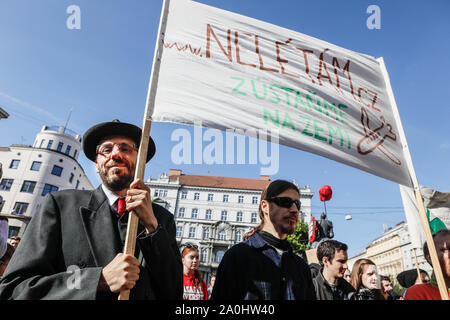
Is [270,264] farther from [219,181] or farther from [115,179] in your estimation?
[219,181]

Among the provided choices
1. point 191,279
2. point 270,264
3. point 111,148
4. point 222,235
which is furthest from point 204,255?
point 111,148

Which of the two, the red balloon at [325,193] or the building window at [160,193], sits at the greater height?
the building window at [160,193]

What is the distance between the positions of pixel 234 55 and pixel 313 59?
0.91 meters

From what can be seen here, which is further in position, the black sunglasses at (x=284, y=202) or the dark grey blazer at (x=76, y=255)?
the black sunglasses at (x=284, y=202)

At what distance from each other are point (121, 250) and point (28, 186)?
42250mm

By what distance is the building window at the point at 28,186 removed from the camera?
34.9 meters

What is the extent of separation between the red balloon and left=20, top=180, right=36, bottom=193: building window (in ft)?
130

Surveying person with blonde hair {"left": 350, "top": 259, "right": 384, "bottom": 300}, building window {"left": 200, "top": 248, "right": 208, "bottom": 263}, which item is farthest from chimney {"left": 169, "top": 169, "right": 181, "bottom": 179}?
person with blonde hair {"left": 350, "top": 259, "right": 384, "bottom": 300}

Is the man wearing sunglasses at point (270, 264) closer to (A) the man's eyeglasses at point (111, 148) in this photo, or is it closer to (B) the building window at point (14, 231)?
(A) the man's eyeglasses at point (111, 148)

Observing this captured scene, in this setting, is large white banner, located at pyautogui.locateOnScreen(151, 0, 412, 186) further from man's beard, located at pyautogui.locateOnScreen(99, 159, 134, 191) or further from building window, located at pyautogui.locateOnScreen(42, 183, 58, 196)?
building window, located at pyautogui.locateOnScreen(42, 183, 58, 196)

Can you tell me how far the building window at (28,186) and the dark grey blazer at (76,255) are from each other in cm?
4161

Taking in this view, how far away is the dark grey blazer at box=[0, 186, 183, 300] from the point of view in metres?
1.29

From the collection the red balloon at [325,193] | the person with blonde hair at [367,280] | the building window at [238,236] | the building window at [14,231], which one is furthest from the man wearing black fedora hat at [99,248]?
the building window at [238,236]

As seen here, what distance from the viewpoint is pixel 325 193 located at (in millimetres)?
7512
